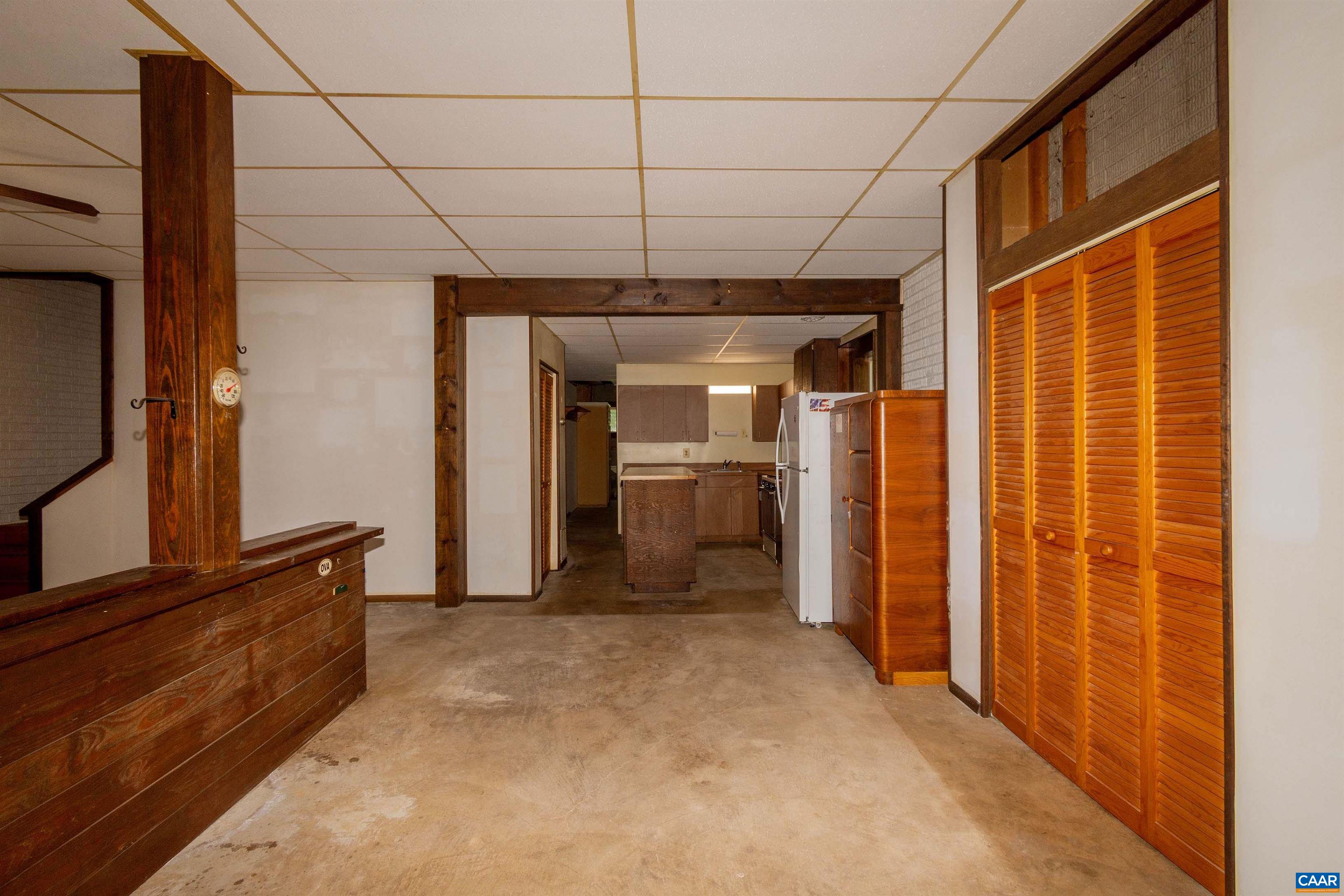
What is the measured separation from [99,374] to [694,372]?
667 centimetres

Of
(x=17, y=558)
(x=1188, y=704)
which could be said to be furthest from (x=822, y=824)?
(x=17, y=558)

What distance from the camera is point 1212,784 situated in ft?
5.55

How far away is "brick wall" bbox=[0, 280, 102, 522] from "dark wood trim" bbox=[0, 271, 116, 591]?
0.19 feet

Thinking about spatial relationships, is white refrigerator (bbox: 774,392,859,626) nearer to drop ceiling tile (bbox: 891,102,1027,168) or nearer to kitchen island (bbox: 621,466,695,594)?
kitchen island (bbox: 621,466,695,594)

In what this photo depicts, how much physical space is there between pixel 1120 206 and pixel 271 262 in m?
5.26

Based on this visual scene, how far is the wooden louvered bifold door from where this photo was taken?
1.71 m

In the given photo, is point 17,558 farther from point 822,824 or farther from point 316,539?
point 822,824

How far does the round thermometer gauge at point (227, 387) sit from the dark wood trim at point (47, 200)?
146 cm

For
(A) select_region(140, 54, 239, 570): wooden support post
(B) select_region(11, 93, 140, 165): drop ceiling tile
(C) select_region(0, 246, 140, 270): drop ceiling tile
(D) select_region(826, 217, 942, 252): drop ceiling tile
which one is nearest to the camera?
(A) select_region(140, 54, 239, 570): wooden support post

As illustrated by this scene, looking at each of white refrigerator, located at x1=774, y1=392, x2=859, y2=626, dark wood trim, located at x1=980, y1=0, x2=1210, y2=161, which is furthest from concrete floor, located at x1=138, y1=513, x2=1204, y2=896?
dark wood trim, located at x1=980, y1=0, x2=1210, y2=161

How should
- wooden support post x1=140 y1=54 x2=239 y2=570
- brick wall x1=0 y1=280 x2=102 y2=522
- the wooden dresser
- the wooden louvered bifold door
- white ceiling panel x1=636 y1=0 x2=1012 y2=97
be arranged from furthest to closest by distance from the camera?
brick wall x1=0 y1=280 x2=102 y2=522 < the wooden dresser < wooden support post x1=140 y1=54 x2=239 y2=570 < white ceiling panel x1=636 y1=0 x2=1012 y2=97 < the wooden louvered bifold door

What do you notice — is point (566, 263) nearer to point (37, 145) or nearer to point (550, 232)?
point (550, 232)

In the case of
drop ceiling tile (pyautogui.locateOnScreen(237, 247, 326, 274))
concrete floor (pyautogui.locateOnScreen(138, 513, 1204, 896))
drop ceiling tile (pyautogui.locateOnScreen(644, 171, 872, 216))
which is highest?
drop ceiling tile (pyautogui.locateOnScreen(237, 247, 326, 274))

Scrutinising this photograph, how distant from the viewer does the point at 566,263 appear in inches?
177
